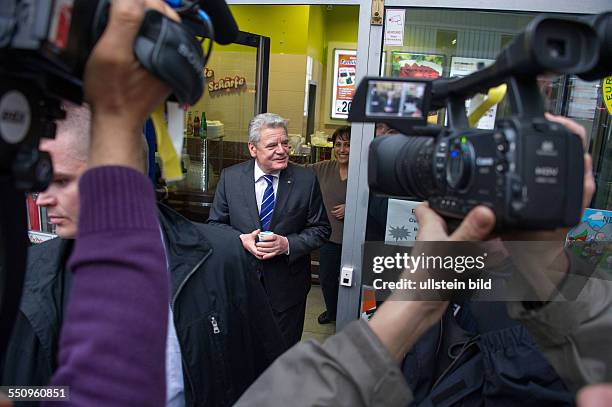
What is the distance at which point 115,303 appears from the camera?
578mm

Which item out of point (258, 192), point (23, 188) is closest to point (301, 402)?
point (23, 188)

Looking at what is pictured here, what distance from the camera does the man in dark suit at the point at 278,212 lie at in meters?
2.55

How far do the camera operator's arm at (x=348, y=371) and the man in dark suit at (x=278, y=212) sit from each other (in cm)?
169

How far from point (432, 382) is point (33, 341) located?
37.4 inches

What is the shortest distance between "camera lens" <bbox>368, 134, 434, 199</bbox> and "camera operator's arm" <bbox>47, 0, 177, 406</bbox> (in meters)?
0.52

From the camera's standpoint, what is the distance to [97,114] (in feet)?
2.05

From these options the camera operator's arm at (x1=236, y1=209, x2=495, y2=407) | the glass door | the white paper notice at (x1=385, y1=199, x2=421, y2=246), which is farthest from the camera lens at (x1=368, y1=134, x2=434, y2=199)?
the white paper notice at (x1=385, y1=199, x2=421, y2=246)

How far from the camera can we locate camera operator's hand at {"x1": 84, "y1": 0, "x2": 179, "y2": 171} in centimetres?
59

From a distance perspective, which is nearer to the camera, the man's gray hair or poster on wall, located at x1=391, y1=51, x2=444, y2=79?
poster on wall, located at x1=391, y1=51, x2=444, y2=79

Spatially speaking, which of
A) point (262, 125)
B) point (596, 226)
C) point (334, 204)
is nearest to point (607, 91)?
point (596, 226)

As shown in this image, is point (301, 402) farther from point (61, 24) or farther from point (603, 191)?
point (603, 191)

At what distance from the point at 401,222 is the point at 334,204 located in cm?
119

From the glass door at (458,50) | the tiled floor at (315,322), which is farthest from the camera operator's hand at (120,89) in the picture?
the tiled floor at (315,322)

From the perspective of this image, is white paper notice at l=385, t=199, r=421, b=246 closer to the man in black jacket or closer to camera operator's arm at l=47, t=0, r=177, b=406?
the man in black jacket
